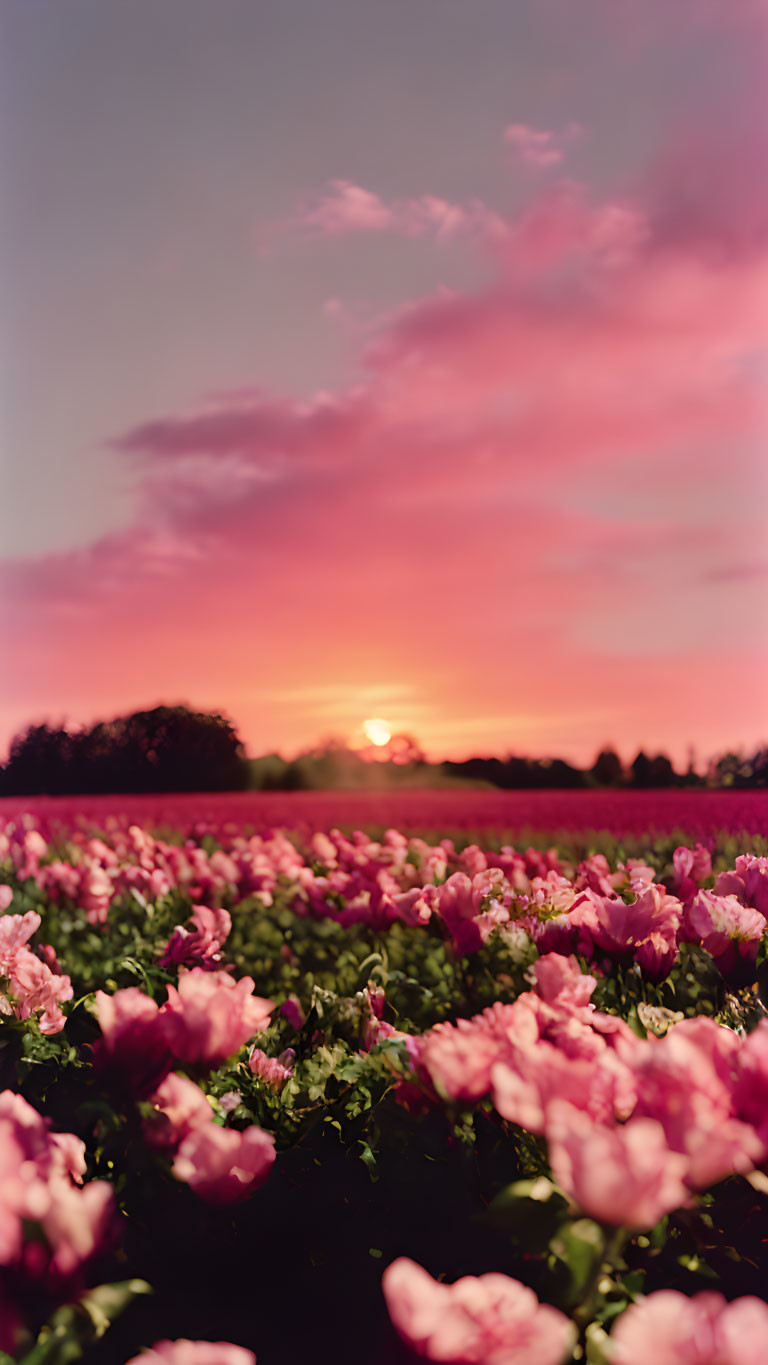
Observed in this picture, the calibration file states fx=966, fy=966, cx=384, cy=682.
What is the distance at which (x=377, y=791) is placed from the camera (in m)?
7.90

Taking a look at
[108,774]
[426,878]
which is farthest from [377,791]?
[426,878]

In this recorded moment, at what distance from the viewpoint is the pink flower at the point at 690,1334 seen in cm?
71

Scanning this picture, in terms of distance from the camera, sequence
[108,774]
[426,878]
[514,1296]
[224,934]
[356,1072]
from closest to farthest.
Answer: [514,1296]
[356,1072]
[224,934]
[426,878]
[108,774]

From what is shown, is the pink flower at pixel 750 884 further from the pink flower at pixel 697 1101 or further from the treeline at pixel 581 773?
the treeline at pixel 581 773

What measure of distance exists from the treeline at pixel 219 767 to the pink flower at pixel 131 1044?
114 inches

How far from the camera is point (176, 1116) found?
1.04 m

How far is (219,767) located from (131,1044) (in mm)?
6879

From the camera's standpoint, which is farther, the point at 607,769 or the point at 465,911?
the point at 607,769

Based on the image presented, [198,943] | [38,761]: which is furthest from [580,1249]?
[38,761]

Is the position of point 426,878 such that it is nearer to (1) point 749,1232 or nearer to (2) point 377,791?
(1) point 749,1232

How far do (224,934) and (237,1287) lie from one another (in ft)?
4.48

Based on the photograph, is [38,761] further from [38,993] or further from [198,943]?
[38,993]

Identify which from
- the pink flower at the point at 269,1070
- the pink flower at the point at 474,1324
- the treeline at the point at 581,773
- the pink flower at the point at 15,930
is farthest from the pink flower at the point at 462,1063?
the treeline at the point at 581,773

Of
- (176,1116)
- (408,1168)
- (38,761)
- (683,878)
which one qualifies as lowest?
(408,1168)
